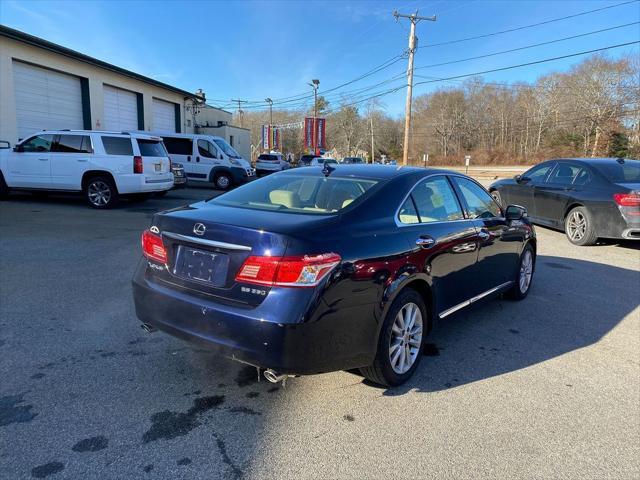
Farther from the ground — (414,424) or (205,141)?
(205,141)

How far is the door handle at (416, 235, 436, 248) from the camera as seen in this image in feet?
11.0

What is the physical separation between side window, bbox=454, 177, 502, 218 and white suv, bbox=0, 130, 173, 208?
9364 millimetres

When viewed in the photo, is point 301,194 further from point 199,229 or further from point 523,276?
point 523,276

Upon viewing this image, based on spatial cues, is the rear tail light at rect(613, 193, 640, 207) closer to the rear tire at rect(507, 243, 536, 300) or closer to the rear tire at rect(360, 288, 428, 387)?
the rear tire at rect(507, 243, 536, 300)

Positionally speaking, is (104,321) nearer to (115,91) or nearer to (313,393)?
(313,393)

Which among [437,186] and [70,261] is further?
[70,261]

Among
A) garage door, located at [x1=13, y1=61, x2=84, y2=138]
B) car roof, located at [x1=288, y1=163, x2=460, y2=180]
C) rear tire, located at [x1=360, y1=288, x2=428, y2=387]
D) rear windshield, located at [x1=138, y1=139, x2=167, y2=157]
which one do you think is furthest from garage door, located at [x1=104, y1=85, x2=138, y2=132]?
rear tire, located at [x1=360, y1=288, x2=428, y2=387]

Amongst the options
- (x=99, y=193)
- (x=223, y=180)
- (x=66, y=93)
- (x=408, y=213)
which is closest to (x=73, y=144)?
(x=99, y=193)

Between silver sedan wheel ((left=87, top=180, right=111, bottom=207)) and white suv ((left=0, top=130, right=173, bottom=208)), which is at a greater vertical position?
white suv ((left=0, top=130, right=173, bottom=208))

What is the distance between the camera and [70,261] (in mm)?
6469

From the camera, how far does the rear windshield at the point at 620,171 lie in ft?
27.8

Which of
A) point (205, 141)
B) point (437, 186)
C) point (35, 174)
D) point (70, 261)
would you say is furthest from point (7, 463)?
point (205, 141)

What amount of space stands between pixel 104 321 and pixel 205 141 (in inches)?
628

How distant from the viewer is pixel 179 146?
19.4 metres
